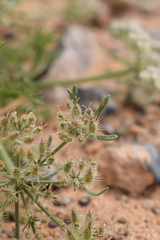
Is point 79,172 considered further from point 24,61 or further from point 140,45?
point 24,61

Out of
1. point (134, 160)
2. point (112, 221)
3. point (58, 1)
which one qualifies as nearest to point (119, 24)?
point (134, 160)

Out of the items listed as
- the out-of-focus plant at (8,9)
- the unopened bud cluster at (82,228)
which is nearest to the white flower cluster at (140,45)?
the out-of-focus plant at (8,9)

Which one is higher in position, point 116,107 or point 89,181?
point 89,181

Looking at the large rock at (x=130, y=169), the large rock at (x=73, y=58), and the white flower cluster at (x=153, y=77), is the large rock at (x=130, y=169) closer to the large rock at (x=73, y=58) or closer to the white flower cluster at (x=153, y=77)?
the white flower cluster at (x=153, y=77)

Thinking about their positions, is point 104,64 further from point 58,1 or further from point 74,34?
point 58,1

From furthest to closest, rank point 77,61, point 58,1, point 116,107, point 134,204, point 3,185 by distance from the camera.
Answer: point 58,1 < point 77,61 < point 116,107 < point 134,204 < point 3,185

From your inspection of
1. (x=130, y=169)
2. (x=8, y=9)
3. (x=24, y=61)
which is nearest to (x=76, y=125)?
(x=130, y=169)
